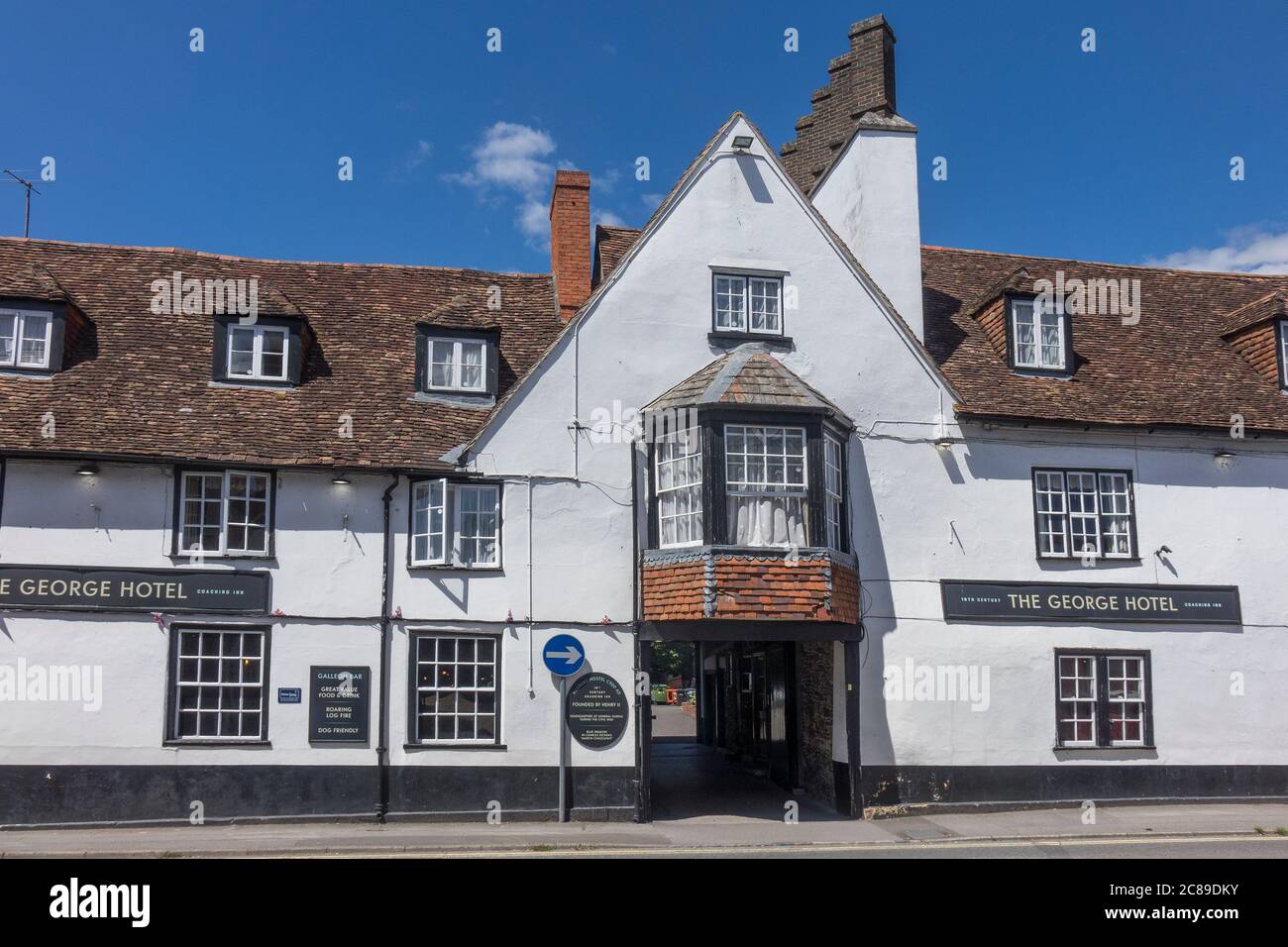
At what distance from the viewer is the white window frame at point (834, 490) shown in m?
17.7

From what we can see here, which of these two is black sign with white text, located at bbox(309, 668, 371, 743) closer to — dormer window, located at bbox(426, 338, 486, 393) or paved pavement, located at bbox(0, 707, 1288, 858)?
paved pavement, located at bbox(0, 707, 1288, 858)

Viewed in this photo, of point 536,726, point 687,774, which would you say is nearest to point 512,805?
point 536,726

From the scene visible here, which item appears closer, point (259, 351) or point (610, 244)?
point (259, 351)

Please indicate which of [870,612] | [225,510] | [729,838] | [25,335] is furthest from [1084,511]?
[25,335]

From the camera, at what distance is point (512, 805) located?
1695 centimetres

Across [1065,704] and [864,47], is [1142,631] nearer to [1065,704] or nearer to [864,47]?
[1065,704]

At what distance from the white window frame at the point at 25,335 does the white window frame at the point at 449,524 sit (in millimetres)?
6210

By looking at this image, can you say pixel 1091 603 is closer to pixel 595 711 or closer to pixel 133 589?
pixel 595 711

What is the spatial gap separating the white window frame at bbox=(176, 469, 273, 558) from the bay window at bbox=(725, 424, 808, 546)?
23.0 ft

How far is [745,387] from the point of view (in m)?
17.5

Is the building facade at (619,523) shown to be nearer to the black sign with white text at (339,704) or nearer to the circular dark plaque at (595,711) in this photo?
the black sign with white text at (339,704)

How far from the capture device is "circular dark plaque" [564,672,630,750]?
17250mm

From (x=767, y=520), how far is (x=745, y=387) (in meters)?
2.11
